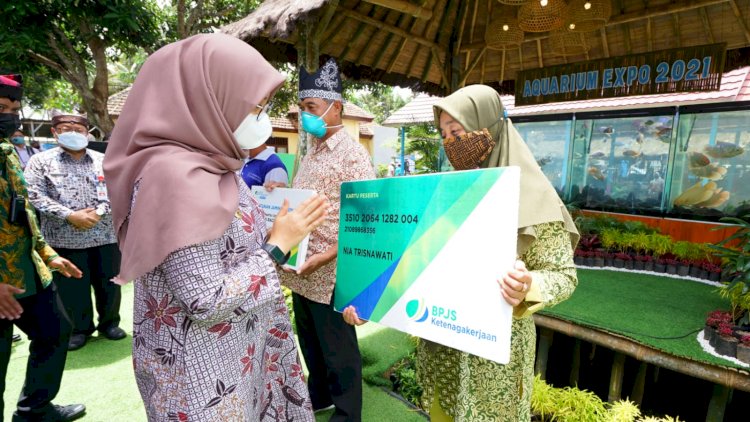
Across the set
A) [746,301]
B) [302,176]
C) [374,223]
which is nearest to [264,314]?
[374,223]

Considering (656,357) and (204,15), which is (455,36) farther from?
(204,15)

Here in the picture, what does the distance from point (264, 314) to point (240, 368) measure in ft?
0.70

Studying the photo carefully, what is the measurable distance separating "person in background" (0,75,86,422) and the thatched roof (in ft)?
6.03

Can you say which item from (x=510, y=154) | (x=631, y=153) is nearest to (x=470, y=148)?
(x=510, y=154)

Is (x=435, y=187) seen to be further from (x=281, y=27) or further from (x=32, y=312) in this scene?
(x=32, y=312)

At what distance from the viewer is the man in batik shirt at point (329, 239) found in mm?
2258

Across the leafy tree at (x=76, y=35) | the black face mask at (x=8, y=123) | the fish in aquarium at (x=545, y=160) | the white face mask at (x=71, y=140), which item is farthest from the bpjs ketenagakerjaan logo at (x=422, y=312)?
the fish in aquarium at (x=545, y=160)

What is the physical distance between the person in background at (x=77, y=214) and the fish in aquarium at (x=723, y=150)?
908 centimetres

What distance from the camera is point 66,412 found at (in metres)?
2.67

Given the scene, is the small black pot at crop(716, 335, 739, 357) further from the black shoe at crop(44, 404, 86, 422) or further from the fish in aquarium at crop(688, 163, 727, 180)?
the fish in aquarium at crop(688, 163, 727, 180)

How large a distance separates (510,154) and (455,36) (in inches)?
135

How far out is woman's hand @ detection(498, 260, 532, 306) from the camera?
1.14m

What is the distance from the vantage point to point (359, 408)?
2418mm

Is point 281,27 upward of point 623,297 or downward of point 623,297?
upward
